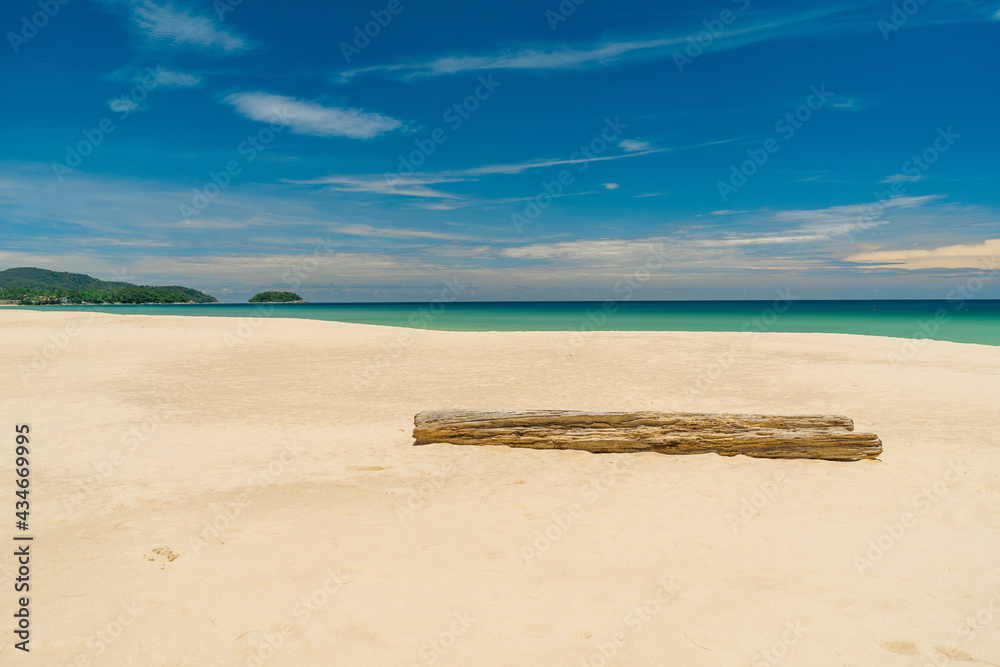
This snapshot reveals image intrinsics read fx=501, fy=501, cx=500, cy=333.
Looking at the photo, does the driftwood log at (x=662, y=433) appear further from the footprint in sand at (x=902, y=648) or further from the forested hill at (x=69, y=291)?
the forested hill at (x=69, y=291)

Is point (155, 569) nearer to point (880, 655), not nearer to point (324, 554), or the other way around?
point (324, 554)

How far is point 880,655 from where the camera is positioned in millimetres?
3080

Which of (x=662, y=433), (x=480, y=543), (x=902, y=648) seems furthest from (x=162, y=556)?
(x=662, y=433)

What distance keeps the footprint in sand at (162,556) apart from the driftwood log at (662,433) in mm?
3603

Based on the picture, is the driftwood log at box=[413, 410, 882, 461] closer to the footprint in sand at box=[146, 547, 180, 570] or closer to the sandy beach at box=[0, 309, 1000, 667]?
the sandy beach at box=[0, 309, 1000, 667]

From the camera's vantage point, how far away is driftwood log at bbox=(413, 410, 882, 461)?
6680 mm

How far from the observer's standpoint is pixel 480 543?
447 centimetres

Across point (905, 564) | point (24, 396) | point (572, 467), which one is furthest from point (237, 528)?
point (24, 396)

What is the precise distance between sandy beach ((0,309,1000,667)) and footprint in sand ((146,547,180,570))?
0.13ft

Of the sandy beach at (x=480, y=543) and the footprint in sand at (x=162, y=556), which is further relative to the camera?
the footprint in sand at (x=162, y=556)

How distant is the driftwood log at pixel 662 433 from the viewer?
6.68 meters

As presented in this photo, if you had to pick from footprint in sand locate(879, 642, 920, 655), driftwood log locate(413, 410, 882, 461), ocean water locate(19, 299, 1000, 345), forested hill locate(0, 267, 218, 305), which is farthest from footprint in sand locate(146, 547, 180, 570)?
forested hill locate(0, 267, 218, 305)

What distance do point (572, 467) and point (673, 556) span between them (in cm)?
232

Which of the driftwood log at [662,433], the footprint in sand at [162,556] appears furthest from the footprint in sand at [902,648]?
the footprint in sand at [162,556]
